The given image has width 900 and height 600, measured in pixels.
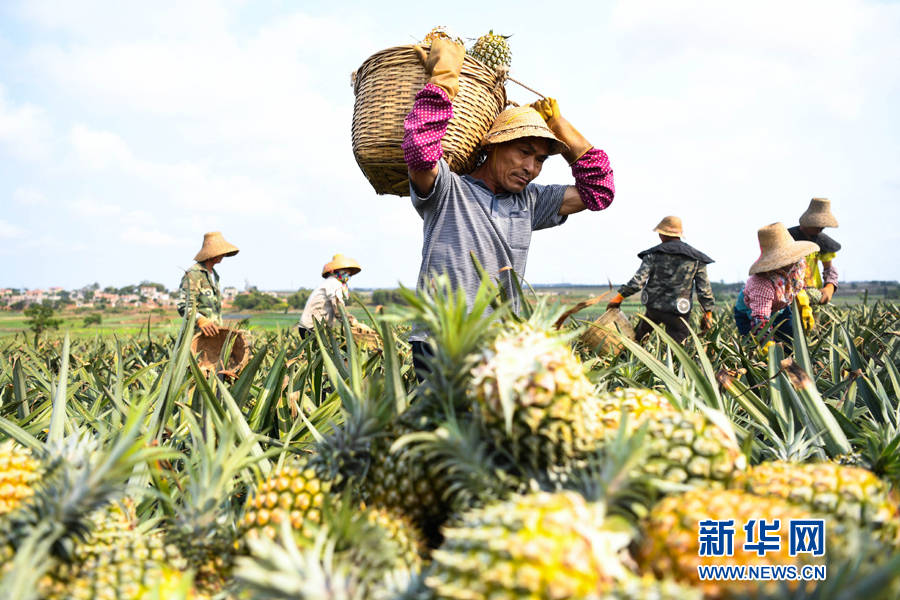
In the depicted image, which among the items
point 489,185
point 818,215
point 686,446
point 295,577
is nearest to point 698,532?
point 686,446

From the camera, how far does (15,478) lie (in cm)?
56

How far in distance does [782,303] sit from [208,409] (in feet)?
12.6

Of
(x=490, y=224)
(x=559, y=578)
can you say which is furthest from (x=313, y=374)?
(x=559, y=578)

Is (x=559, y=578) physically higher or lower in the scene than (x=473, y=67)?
lower

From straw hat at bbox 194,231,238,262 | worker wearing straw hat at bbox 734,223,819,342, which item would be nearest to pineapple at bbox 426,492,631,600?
worker wearing straw hat at bbox 734,223,819,342

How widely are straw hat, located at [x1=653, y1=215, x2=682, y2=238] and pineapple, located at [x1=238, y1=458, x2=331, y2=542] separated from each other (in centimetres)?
479

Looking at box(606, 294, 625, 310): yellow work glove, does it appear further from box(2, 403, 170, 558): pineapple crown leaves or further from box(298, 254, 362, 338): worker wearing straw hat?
box(2, 403, 170, 558): pineapple crown leaves

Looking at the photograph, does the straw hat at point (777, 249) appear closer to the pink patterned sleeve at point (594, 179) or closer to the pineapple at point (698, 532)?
the pink patterned sleeve at point (594, 179)

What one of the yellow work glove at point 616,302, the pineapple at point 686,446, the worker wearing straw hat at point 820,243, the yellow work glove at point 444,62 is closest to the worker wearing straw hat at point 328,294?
the yellow work glove at point 616,302

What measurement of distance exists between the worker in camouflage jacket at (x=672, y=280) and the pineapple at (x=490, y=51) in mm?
2855

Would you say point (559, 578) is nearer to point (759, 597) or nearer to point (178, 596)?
point (759, 597)

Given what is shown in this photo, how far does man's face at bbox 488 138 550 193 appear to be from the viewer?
2.08 m

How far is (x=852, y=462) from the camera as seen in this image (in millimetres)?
761

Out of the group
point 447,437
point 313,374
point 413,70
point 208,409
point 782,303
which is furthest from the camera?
point 782,303
